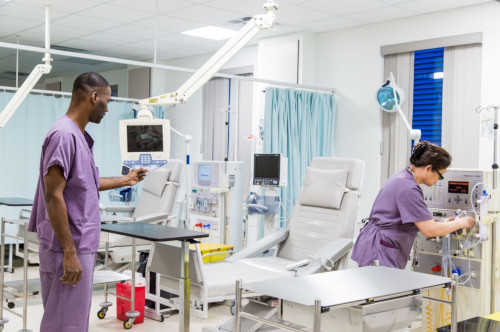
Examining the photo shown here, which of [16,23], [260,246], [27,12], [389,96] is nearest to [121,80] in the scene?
[16,23]

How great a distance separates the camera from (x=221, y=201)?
506 cm

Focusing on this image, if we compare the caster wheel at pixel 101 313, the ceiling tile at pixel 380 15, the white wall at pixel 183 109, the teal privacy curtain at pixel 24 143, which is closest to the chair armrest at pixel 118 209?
the teal privacy curtain at pixel 24 143

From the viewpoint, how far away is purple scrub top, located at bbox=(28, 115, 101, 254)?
221 centimetres

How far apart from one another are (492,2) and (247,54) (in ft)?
9.74

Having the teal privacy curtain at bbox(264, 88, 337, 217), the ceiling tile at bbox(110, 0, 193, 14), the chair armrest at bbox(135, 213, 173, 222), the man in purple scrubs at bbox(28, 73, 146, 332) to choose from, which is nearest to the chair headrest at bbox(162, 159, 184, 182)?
the chair armrest at bbox(135, 213, 173, 222)

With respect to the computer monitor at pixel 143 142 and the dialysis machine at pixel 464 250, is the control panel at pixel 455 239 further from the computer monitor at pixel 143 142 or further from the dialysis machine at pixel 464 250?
the computer monitor at pixel 143 142

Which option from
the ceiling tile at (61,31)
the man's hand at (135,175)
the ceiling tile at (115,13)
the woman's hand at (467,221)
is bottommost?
the woman's hand at (467,221)

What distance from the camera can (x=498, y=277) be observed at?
362cm

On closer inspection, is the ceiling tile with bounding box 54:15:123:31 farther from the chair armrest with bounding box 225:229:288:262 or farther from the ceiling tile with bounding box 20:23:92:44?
the chair armrest with bounding box 225:229:288:262

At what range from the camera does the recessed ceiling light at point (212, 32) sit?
6230 millimetres

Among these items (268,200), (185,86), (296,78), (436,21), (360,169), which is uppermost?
(436,21)

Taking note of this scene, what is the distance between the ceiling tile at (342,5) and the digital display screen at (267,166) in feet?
4.65

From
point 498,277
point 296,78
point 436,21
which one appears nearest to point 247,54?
point 296,78

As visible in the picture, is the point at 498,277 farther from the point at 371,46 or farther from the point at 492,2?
the point at 371,46
